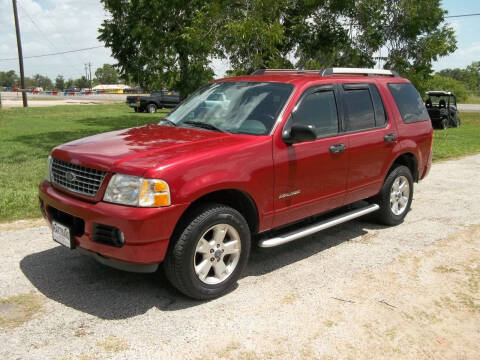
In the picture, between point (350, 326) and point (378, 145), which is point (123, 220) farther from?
point (378, 145)

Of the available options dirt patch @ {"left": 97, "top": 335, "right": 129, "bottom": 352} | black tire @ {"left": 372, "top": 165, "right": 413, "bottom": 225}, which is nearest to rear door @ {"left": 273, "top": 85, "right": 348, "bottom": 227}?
black tire @ {"left": 372, "top": 165, "right": 413, "bottom": 225}

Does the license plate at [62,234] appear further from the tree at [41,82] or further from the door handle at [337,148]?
the tree at [41,82]

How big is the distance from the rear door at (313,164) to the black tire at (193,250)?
2.04 feet

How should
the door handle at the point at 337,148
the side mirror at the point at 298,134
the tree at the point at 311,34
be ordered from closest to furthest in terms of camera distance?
the side mirror at the point at 298,134
the door handle at the point at 337,148
the tree at the point at 311,34

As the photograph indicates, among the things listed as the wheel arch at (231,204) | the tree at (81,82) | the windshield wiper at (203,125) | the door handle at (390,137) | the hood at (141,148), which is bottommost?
the wheel arch at (231,204)

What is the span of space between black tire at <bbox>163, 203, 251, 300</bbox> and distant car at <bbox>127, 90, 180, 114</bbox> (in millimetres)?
28515

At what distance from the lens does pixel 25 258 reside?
4.73 m

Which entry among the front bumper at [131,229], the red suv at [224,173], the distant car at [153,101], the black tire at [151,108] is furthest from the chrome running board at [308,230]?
the black tire at [151,108]

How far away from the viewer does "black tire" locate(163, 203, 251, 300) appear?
3.62m

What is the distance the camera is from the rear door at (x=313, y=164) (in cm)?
432

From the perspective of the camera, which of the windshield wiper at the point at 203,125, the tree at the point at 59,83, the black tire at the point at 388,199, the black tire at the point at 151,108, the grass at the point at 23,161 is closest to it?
the windshield wiper at the point at 203,125

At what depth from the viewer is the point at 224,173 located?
150 inches

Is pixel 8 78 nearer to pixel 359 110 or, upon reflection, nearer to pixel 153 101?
pixel 153 101

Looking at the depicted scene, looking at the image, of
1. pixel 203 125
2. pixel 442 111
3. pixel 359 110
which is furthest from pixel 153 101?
pixel 203 125
